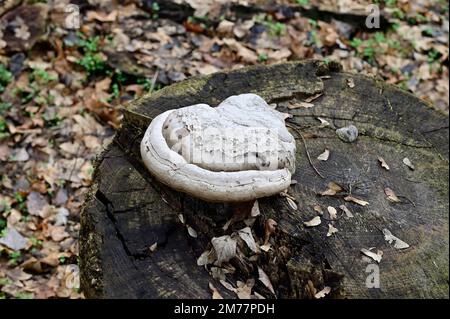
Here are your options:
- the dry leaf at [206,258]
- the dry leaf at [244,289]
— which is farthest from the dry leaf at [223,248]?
the dry leaf at [244,289]

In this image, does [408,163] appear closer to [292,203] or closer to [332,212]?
[332,212]

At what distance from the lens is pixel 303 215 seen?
130 inches

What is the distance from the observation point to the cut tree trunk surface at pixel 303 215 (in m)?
3.02

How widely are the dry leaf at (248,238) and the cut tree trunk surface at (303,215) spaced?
0.06 m

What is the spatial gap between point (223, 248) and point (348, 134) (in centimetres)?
136

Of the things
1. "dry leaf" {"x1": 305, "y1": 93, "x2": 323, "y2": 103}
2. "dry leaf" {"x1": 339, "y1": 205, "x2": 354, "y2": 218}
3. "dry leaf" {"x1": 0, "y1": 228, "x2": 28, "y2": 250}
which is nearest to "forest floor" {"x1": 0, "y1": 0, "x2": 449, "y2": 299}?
"dry leaf" {"x1": 0, "y1": 228, "x2": 28, "y2": 250}

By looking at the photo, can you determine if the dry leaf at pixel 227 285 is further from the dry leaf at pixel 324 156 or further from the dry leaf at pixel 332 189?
the dry leaf at pixel 324 156

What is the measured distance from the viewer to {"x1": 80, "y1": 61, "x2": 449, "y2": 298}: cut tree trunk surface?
302 centimetres

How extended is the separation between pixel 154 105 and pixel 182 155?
822 millimetres

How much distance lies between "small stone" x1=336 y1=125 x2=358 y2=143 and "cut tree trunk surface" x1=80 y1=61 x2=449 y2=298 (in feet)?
0.16

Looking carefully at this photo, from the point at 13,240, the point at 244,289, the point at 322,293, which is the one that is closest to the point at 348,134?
the point at 322,293
